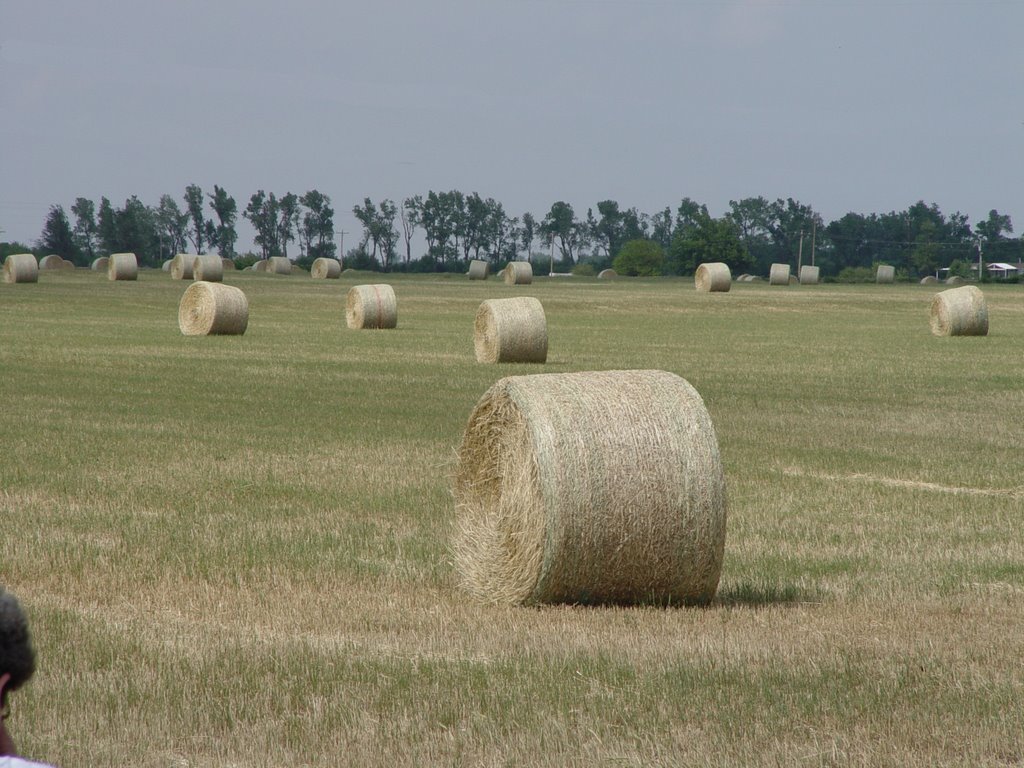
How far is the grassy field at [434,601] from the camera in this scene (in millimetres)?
5742

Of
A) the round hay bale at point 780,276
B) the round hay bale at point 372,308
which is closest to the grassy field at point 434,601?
the round hay bale at point 372,308

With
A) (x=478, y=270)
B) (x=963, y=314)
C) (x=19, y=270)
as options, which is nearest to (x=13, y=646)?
(x=963, y=314)

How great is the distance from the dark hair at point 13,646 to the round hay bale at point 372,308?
3594cm

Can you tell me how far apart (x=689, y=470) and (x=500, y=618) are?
Result: 4.76ft

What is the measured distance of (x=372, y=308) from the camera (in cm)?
3816

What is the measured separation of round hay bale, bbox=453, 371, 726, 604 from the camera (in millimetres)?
8227

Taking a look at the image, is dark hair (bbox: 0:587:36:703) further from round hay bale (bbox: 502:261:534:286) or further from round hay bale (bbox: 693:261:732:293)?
round hay bale (bbox: 502:261:534:286)

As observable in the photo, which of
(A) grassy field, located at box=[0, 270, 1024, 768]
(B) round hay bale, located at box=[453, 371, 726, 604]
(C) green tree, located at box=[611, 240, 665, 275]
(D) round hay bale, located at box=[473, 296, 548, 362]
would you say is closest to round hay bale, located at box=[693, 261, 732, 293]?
(D) round hay bale, located at box=[473, 296, 548, 362]

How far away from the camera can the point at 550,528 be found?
8141 millimetres

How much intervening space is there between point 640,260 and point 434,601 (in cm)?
13031

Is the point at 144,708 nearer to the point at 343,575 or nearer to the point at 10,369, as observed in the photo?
the point at 343,575

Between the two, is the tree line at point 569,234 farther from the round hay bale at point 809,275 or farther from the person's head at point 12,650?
the person's head at point 12,650

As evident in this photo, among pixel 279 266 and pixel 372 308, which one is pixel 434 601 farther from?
pixel 279 266

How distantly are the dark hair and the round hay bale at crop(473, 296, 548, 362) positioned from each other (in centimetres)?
2535
